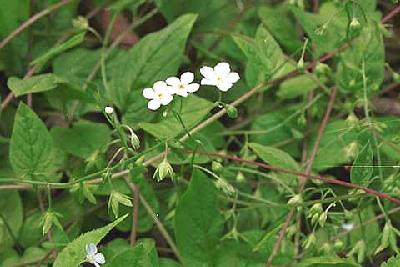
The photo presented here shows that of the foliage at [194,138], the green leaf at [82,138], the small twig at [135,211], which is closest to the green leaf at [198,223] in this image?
the foliage at [194,138]

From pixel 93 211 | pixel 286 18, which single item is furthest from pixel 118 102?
pixel 286 18

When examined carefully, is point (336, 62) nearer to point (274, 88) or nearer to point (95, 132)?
point (274, 88)

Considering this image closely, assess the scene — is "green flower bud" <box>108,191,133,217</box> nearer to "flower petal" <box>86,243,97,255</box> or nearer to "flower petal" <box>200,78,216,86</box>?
"flower petal" <box>86,243,97,255</box>

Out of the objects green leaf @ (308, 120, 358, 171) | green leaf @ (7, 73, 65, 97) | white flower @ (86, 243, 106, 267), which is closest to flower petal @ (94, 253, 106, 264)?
white flower @ (86, 243, 106, 267)

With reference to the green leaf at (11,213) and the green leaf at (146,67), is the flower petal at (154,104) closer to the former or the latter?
the green leaf at (146,67)

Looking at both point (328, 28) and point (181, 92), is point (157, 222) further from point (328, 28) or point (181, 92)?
point (328, 28)

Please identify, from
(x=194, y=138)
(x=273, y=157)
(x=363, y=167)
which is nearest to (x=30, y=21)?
(x=194, y=138)
